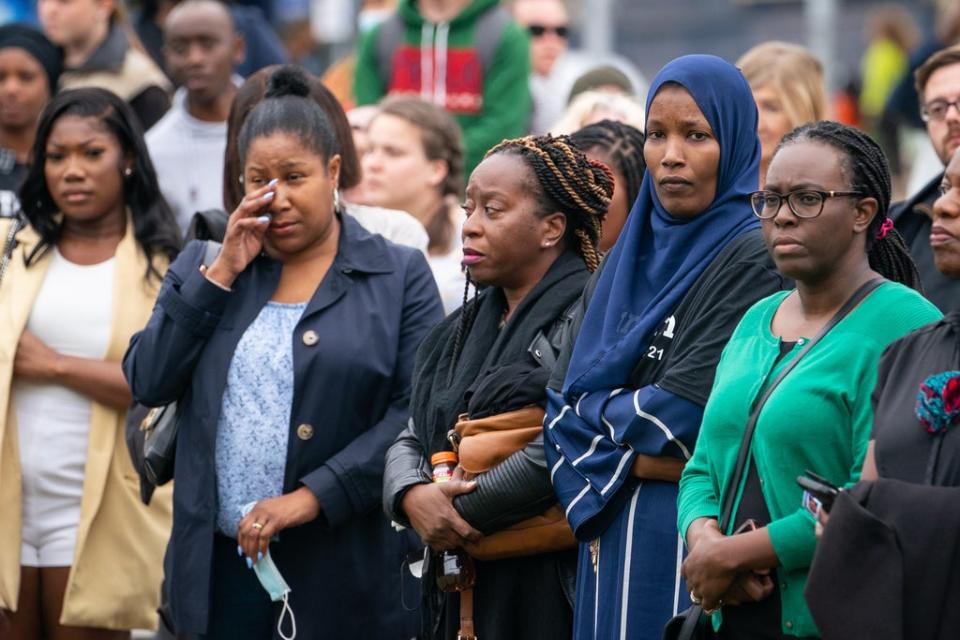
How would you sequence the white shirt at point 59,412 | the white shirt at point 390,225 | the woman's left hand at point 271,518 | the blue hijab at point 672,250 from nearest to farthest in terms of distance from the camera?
the blue hijab at point 672,250, the woman's left hand at point 271,518, the white shirt at point 59,412, the white shirt at point 390,225

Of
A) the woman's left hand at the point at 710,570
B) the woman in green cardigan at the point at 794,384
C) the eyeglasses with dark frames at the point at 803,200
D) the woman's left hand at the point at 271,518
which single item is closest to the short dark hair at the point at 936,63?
the woman in green cardigan at the point at 794,384

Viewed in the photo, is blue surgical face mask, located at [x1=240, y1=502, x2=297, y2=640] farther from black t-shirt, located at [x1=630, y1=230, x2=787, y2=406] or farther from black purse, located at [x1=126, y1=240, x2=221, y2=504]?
black t-shirt, located at [x1=630, y1=230, x2=787, y2=406]

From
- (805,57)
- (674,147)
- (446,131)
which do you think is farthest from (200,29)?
(674,147)

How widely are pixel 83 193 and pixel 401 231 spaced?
3.96 ft

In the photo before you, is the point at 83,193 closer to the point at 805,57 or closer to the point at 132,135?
the point at 132,135

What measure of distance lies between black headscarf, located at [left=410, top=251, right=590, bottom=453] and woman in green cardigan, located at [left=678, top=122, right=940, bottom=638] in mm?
825

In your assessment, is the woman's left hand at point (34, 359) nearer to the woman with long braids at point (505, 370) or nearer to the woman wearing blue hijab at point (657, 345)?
the woman with long braids at point (505, 370)

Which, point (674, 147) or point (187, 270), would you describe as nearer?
point (674, 147)

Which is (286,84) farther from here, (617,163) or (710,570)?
(710,570)

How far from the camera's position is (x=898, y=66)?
16297mm

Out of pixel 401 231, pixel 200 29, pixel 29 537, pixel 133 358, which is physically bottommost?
pixel 29 537

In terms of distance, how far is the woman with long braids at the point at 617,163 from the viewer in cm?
563

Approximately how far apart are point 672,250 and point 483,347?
2.40 ft

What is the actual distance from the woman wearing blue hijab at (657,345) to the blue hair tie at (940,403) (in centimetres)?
78
